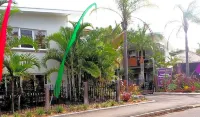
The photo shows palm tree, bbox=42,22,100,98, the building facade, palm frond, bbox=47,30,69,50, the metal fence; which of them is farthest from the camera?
the building facade

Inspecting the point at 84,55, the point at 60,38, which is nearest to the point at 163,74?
the point at 84,55

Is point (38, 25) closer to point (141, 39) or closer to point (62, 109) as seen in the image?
point (62, 109)

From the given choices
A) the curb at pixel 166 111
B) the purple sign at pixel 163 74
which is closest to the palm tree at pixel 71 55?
the curb at pixel 166 111

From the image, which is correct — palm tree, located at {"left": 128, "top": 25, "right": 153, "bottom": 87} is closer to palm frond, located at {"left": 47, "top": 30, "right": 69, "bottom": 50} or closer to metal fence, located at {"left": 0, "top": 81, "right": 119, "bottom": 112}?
metal fence, located at {"left": 0, "top": 81, "right": 119, "bottom": 112}

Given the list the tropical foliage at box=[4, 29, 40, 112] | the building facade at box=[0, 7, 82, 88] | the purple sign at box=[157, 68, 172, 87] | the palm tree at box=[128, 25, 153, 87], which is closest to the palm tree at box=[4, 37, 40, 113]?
the tropical foliage at box=[4, 29, 40, 112]

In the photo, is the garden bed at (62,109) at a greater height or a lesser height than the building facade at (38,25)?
lesser

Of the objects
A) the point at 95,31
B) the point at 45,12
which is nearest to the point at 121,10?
the point at 95,31

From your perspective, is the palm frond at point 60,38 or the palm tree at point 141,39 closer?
the palm frond at point 60,38

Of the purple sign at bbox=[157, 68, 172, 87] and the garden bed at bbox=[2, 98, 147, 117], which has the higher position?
the purple sign at bbox=[157, 68, 172, 87]

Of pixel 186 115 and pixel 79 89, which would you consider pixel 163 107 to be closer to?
pixel 186 115

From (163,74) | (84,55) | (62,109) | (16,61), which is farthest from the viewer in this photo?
(163,74)

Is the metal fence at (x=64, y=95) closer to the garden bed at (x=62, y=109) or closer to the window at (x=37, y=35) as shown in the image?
the garden bed at (x=62, y=109)

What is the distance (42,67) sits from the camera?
1825 cm

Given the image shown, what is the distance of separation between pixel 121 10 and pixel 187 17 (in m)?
10.2
